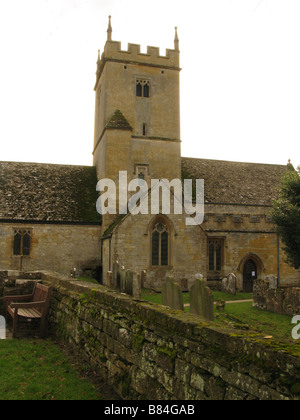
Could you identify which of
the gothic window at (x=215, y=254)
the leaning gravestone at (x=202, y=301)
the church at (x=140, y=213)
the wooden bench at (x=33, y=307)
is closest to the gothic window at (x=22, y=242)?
the church at (x=140, y=213)

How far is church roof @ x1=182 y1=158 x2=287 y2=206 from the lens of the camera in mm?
27203

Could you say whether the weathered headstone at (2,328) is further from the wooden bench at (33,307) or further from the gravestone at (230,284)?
the gravestone at (230,284)

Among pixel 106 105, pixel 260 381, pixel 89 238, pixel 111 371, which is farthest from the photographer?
pixel 106 105

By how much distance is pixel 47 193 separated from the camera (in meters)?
24.4

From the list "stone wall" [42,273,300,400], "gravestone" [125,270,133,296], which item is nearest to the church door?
"gravestone" [125,270,133,296]

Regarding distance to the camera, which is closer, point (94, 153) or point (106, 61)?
point (106, 61)

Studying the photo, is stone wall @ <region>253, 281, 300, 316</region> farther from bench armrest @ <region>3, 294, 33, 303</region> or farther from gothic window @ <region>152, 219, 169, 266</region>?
bench armrest @ <region>3, 294, 33, 303</region>

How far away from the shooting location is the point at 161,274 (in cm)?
2038

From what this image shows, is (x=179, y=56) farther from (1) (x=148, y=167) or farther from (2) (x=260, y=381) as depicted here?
(2) (x=260, y=381)

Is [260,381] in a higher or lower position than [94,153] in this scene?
lower

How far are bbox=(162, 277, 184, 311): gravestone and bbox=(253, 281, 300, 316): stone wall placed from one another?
22.3 feet

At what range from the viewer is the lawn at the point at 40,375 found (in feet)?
18.2
